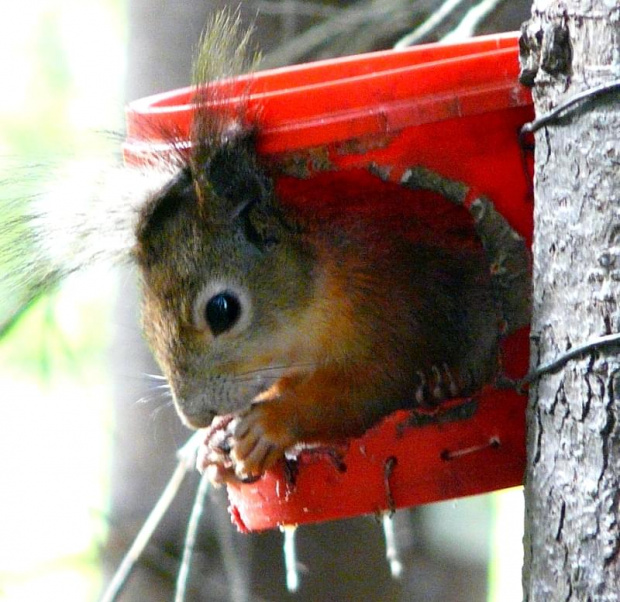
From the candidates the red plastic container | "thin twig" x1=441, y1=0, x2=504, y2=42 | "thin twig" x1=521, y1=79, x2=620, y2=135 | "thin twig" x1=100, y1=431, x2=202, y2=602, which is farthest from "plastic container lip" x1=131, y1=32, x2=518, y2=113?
"thin twig" x1=100, y1=431, x2=202, y2=602

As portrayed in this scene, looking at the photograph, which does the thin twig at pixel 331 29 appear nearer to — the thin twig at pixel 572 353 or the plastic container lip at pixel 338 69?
the plastic container lip at pixel 338 69

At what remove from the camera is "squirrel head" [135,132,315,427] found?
1201 millimetres

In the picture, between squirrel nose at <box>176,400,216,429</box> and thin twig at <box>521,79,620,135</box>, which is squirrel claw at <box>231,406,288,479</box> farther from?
thin twig at <box>521,79,620,135</box>

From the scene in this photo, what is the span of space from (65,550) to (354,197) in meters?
1.93

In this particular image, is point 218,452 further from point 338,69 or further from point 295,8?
point 295,8

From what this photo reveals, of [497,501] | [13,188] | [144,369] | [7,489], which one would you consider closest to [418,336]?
[13,188]

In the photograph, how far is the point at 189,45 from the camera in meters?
1.92

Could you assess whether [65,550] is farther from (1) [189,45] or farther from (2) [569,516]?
(2) [569,516]

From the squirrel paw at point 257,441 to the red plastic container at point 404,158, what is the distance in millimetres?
21

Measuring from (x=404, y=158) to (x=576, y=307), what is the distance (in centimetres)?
28

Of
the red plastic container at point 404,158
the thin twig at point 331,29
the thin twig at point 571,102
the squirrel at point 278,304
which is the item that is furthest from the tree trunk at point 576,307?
the thin twig at point 331,29

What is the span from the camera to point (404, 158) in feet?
3.43

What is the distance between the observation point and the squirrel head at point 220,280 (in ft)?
3.94

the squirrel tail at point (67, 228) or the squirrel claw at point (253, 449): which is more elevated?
the squirrel tail at point (67, 228)
